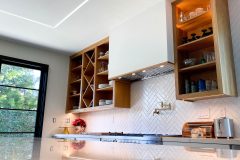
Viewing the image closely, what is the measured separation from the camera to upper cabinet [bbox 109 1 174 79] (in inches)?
107

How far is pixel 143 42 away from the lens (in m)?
2.97

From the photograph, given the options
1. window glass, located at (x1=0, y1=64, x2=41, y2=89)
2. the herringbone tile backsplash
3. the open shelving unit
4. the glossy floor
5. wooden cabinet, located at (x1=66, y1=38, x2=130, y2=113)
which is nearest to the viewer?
the glossy floor

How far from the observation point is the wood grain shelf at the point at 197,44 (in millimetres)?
2525

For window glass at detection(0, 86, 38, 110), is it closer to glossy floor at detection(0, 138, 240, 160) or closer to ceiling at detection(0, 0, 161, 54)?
ceiling at detection(0, 0, 161, 54)

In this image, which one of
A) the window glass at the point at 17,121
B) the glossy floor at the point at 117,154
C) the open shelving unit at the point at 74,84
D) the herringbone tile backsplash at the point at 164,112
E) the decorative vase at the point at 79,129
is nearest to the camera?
the glossy floor at the point at 117,154

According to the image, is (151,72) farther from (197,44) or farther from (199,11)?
(199,11)

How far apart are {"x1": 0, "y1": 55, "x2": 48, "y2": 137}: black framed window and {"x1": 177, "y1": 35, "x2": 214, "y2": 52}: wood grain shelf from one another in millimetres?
2968

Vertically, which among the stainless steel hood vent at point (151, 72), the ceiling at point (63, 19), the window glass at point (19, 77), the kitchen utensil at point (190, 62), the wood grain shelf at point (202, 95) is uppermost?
the ceiling at point (63, 19)

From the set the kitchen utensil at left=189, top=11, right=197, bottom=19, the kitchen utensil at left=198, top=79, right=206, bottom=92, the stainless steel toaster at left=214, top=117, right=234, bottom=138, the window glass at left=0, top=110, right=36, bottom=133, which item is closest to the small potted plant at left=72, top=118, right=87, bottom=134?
the window glass at left=0, top=110, right=36, bottom=133

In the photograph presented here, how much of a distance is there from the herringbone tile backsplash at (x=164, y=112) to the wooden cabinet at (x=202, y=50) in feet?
0.36

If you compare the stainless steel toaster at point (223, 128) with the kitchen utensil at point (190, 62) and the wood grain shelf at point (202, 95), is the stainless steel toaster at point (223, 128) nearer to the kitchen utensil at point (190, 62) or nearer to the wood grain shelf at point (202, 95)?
the wood grain shelf at point (202, 95)

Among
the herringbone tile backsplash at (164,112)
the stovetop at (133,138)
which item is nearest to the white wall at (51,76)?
the herringbone tile backsplash at (164,112)

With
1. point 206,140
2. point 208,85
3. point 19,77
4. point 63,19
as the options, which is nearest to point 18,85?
point 19,77

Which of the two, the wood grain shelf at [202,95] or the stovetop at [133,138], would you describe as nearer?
the wood grain shelf at [202,95]
